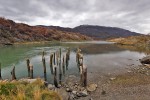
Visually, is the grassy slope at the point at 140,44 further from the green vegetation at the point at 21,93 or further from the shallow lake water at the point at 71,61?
the green vegetation at the point at 21,93

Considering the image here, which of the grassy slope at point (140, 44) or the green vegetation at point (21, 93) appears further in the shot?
the grassy slope at point (140, 44)

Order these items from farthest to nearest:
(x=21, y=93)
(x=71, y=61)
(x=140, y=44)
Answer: (x=140, y=44) < (x=71, y=61) < (x=21, y=93)

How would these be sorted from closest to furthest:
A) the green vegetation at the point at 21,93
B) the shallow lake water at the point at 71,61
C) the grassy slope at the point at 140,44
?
the green vegetation at the point at 21,93, the shallow lake water at the point at 71,61, the grassy slope at the point at 140,44

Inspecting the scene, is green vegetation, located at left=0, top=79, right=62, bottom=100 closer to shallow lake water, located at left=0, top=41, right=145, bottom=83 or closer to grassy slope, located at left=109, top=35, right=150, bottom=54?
shallow lake water, located at left=0, top=41, right=145, bottom=83

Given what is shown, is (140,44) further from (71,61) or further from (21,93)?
(21,93)

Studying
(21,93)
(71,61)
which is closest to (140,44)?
(71,61)

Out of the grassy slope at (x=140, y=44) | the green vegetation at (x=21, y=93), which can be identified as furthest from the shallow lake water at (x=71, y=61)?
the grassy slope at (x=140, y=44)

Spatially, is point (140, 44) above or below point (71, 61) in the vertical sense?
above

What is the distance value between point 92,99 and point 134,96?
3.58 m

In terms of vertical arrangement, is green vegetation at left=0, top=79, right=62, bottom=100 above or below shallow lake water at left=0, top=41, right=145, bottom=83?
above

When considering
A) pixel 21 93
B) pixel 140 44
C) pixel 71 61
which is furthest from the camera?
pixel 140 44

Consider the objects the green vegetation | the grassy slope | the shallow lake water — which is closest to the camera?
the green vegetation

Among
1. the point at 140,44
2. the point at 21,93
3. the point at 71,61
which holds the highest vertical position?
the point at 140,44

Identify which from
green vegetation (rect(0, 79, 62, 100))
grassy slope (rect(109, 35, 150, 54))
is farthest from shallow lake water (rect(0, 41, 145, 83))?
grassy slope (rect(109, 35, 150, 54))
